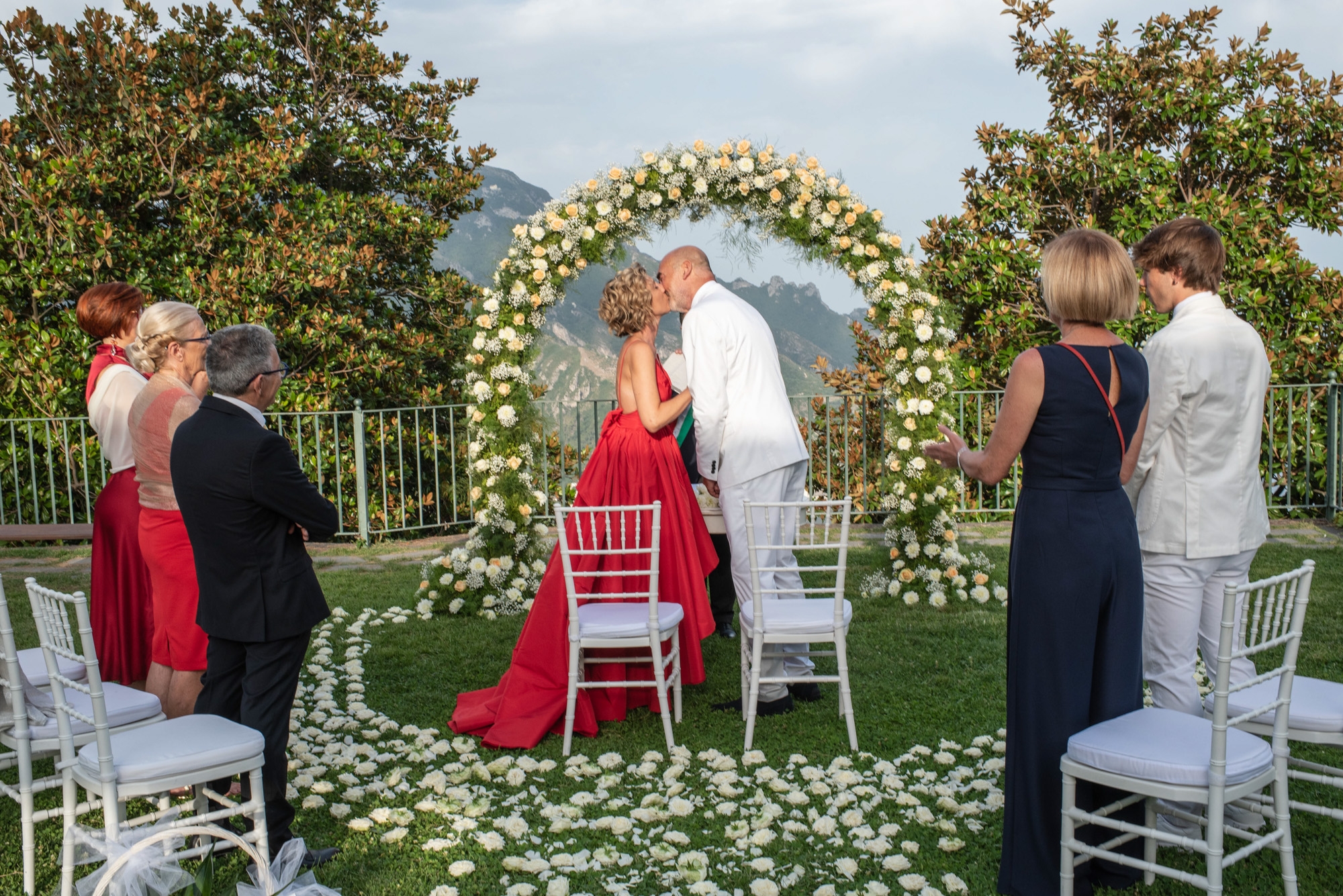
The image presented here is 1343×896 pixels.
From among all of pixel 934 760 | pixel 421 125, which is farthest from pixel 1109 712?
pixel 421 125

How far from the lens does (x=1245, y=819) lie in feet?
10.1

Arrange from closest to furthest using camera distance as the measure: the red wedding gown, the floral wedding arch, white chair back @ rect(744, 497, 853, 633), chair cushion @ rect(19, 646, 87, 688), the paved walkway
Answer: chair cushion @ rect(19, 646, 87, 688), white chair back @ rect(744, 497, 853, 633), the red wedding gown, the floral wedding arch, the paved walkway

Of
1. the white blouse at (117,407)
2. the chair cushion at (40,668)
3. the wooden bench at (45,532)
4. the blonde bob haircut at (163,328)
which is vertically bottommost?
the wooden bench at (45,532)

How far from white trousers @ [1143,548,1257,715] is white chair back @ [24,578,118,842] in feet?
9.55

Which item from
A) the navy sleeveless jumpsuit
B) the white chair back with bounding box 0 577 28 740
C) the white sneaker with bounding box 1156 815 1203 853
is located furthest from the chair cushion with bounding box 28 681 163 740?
the white sneaker with bounding box 1156 815 1203 853

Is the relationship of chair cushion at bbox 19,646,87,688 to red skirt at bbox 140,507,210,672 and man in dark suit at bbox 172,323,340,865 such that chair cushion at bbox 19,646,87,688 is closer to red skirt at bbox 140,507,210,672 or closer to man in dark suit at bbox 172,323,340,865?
red skirt at bbox 140,507,210,672

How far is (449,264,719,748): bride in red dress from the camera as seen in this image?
4422 millimetres

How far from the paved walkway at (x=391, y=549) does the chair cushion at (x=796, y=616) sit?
4135 millimetres

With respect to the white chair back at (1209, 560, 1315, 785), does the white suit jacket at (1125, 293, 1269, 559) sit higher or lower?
higher

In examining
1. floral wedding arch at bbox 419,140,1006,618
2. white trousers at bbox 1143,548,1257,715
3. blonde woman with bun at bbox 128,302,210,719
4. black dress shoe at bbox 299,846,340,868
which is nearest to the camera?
white trousers at bbox 1143,548,1257,715

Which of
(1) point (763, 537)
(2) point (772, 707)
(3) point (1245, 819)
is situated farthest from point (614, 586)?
(3) point (1245, 819)

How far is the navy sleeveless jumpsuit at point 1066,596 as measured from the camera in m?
2.66

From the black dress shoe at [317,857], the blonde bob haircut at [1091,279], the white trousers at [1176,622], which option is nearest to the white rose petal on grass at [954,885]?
the white trousers at [1176,622]

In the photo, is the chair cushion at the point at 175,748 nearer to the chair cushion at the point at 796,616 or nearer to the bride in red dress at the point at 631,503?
the bride in red dress at the point at 631,503
